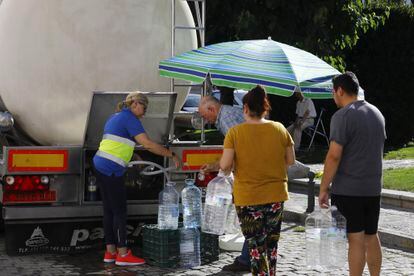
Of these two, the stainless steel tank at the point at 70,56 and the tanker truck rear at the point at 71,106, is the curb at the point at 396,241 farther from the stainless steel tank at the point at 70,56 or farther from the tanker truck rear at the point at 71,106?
the stainless steel tank at the point at 70,56

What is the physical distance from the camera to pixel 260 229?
19.4 ft

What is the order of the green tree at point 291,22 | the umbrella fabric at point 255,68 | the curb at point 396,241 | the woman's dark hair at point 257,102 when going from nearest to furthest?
the woman's dark hair at point 257,102 < the umbrella fabric at point 255,68 < the curb at point 396,241 < the green tree at point 291,22

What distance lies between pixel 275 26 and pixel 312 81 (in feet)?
32.1

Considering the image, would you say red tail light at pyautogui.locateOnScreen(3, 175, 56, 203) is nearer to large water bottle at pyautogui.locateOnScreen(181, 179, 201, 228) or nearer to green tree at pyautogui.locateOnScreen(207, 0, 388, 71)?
large water bottle at pyautogui.locateOnScreen(181, 179, 201, 228)

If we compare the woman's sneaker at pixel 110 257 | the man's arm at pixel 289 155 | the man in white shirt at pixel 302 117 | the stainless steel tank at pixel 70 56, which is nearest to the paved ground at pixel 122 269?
the woman's sneaker at pixel 110 257

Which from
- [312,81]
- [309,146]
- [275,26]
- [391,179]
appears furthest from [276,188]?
[309,146]

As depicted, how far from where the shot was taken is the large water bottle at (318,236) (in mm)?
6059

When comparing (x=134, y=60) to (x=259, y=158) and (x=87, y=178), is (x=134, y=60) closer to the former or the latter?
(x=87, y=178)

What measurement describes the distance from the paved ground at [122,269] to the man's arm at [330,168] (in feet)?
5.23

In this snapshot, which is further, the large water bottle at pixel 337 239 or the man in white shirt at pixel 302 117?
the man in white shirt at pixel 302 117

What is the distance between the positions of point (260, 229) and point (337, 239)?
26.9 inches

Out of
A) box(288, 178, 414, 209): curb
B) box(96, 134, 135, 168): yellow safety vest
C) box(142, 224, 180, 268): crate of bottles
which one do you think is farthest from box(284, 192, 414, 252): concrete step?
box(96, 134, 135, 168): yellow safety vest

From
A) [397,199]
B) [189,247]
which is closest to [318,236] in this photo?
[189,247]

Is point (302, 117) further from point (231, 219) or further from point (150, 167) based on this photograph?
point (231, 219)
